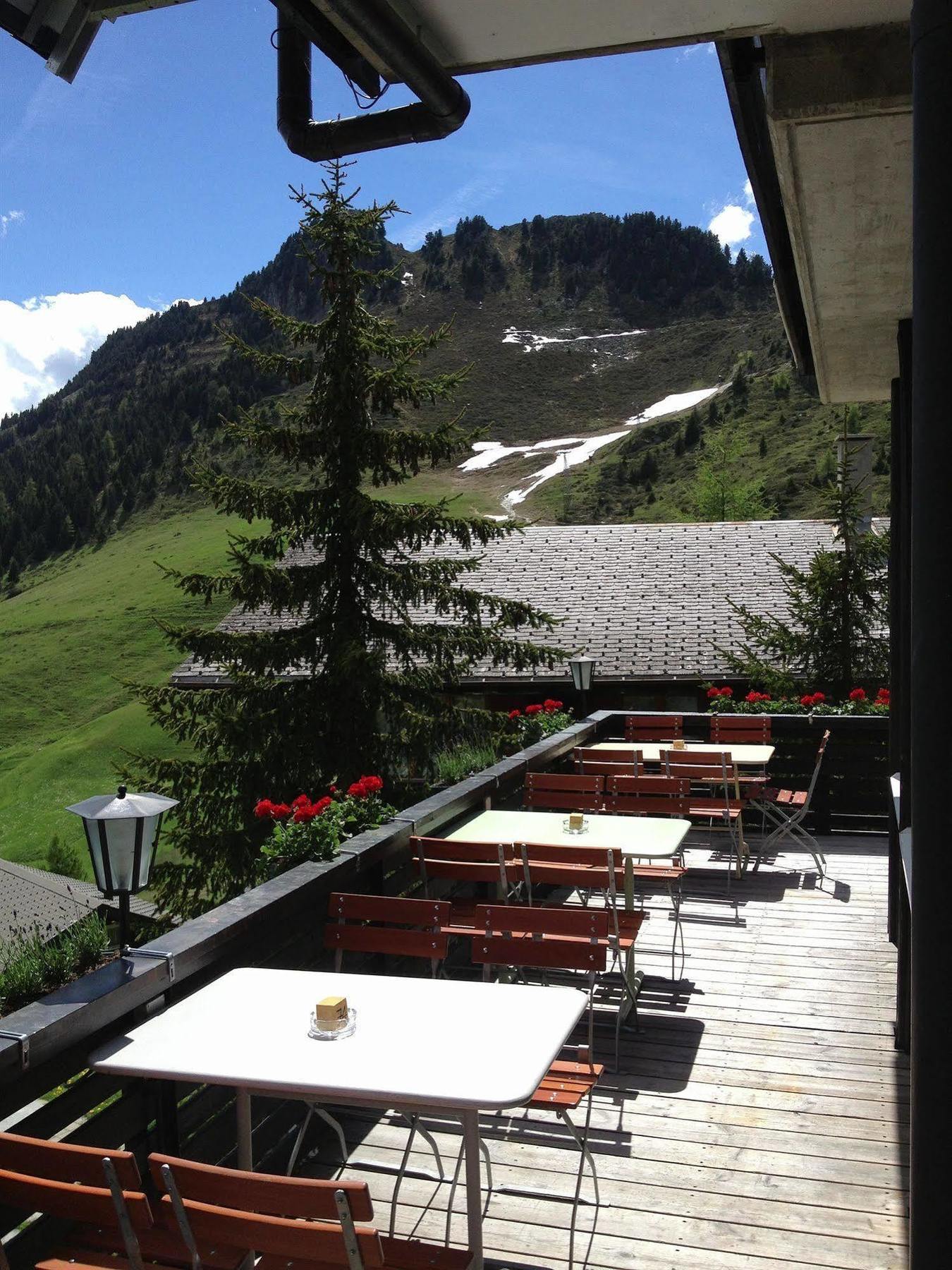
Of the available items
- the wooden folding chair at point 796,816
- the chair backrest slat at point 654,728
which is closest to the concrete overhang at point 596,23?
the wooden folding chair at point 796,816

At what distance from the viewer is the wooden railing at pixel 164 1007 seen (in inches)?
113

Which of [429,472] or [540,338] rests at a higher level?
[540,338]

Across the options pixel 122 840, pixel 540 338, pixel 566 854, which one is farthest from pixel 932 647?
pixel 540 338

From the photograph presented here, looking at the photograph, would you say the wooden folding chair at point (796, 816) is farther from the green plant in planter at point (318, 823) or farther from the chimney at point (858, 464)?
the chimney at point (858, 464)

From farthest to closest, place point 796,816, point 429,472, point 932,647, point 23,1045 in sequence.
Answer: point 429,472, point 796,816, point 23,1045, point 932,647

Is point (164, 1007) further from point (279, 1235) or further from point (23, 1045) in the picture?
point (279, 1235)

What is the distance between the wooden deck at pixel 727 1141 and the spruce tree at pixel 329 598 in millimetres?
9234

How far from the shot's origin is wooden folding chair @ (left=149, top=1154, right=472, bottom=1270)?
7.25 feet

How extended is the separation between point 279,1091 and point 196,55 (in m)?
21.5

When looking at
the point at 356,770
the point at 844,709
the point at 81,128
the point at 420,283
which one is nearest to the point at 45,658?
the point at 81,128

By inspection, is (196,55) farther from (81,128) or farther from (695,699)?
(81,128)

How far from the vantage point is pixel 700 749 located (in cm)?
924

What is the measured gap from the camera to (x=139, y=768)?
52.6 ft

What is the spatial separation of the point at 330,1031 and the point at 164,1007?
689 millimetres
